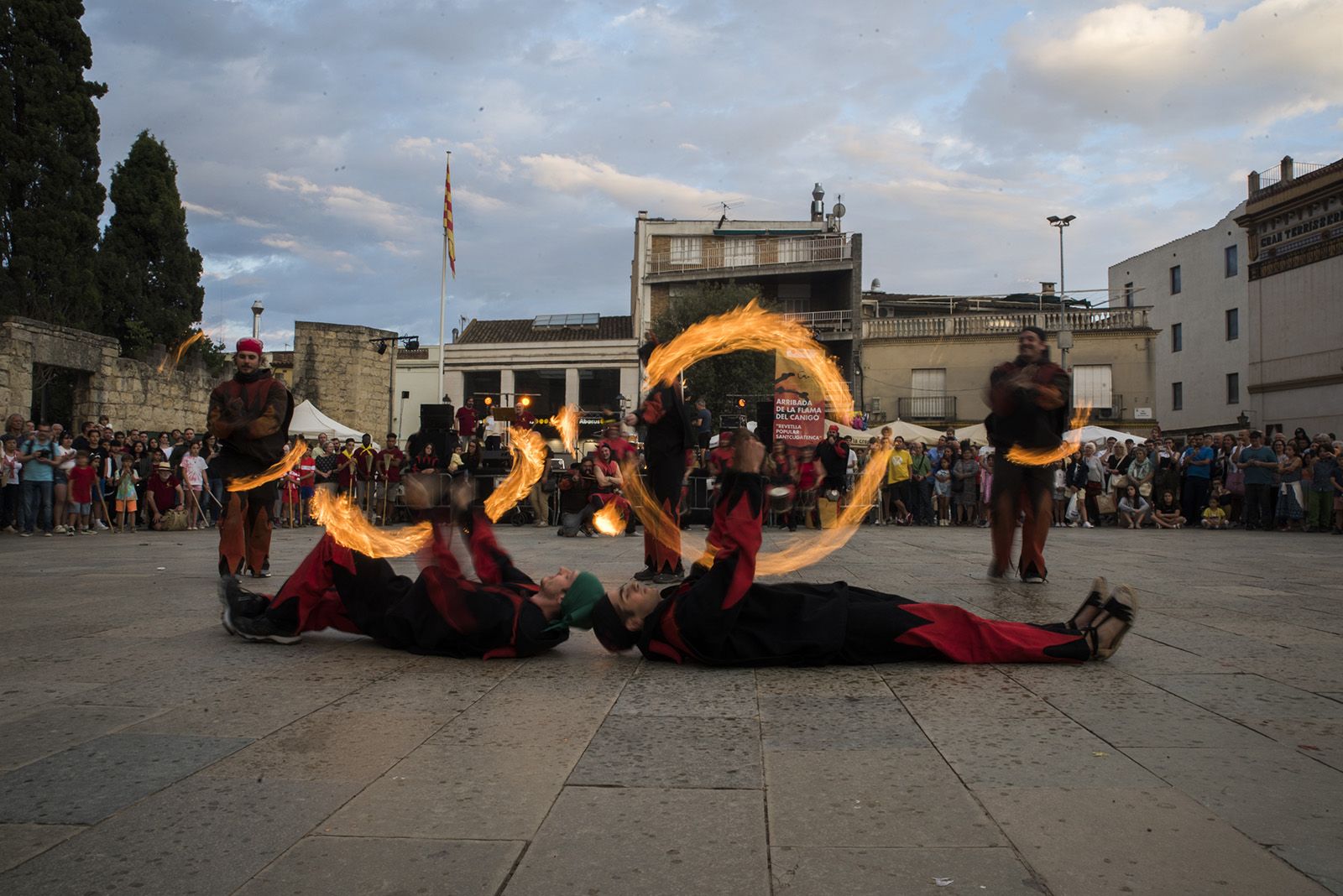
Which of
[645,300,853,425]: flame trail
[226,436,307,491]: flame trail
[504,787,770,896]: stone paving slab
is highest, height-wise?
[645,300,853,425]: flame trail

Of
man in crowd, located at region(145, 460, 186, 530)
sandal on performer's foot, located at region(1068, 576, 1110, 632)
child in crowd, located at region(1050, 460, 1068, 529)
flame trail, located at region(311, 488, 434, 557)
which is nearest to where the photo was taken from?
sandal on performer's foot, located at region(1068, 576, 1110, 632)

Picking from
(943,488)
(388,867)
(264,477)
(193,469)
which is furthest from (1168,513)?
(388,867)

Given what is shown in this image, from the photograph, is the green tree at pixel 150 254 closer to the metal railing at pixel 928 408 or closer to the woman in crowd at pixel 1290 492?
the metal railing at pixel 928 408

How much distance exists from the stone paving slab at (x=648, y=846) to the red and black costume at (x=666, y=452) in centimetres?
489

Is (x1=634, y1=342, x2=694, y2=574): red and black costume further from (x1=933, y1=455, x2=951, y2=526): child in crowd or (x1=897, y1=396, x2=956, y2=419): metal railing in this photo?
(x1=897, y1=396, x2=956, y2=419): metal railing

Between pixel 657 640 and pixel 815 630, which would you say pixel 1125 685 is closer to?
pixel 815 630

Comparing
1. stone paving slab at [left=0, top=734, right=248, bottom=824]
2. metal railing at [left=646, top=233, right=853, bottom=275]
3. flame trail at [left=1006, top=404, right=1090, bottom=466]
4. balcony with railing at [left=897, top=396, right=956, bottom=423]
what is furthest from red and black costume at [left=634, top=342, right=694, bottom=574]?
metal railing at [left=646, top=233, right=853, bottom=275]

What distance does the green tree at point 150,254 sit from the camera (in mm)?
28984

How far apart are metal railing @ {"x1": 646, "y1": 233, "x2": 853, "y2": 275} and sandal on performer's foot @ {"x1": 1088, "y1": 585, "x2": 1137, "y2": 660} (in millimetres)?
38812

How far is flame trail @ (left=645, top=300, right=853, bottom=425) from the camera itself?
697cm

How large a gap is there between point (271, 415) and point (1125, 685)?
238 inches

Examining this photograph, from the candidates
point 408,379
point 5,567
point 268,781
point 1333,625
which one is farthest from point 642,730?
point 408,379

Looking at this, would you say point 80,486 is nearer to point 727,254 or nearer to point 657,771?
point 657,771

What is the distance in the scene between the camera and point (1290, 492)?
16.6 meters
